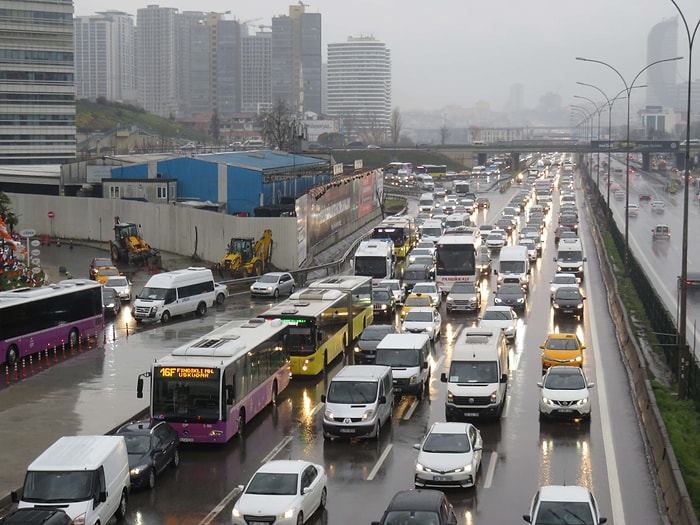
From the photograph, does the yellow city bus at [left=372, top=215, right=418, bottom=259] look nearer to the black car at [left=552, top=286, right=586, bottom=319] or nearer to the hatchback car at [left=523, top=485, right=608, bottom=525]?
the black car at [left=552, top=286, right=586, bottom=319]

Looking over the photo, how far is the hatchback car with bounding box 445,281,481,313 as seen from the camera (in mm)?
43594

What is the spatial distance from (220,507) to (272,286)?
97.1 feet

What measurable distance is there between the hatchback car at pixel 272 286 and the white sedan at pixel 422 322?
1155 cm

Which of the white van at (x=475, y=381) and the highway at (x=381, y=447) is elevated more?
the white van at (x=475, y=381)

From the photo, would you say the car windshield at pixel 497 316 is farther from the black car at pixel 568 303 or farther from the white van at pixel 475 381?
the white van at pixel 475 381

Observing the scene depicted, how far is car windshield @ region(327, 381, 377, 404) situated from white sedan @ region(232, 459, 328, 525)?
5.25 m

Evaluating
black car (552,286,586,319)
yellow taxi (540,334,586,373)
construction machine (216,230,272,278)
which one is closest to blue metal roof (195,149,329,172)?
construction machine (216,230,272,278)

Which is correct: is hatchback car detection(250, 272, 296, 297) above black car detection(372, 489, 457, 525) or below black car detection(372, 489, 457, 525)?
below

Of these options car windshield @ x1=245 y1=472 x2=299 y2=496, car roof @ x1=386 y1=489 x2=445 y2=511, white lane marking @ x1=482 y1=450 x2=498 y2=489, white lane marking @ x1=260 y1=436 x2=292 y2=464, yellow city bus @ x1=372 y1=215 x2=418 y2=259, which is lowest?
white lane marking @ x1=260 y1=436 x2=292 y2=464

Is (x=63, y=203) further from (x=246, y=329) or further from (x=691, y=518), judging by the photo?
(x=691, y=518)

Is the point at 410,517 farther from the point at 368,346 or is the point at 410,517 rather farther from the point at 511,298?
the point at 511,298

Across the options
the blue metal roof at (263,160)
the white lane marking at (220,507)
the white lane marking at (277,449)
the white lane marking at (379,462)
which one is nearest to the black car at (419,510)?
the white lane marking at (220,507)

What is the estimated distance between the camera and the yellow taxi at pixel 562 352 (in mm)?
30922

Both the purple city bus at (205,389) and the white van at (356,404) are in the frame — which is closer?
the purple city bus at (205,389)
